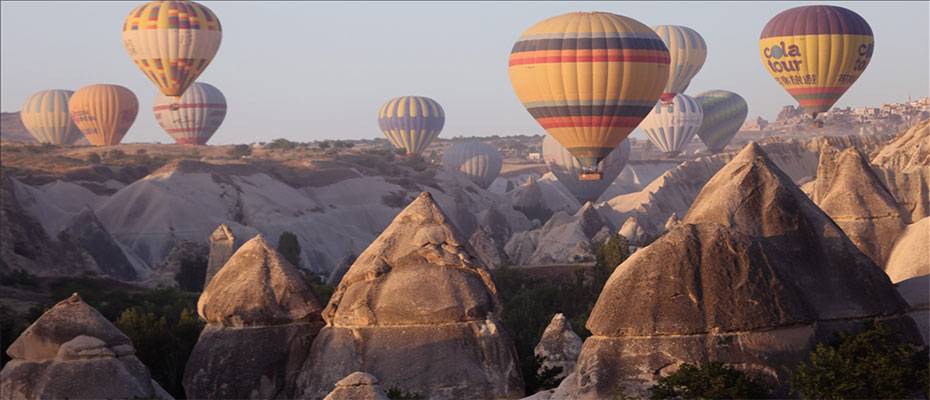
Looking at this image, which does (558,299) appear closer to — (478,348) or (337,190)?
(478,348)

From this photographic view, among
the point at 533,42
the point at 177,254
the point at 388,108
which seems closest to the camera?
the point at 533,42

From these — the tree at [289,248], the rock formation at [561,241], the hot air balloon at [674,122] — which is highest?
the hot air balloon at [674,122]

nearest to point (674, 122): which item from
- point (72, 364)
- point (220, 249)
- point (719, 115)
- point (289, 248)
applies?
point (719, 115)

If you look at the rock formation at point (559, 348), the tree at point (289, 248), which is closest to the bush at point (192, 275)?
the tree at point (289, 248)

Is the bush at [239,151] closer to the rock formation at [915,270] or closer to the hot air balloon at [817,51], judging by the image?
the hot air balloon at [817,51]

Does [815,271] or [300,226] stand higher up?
[815,271]

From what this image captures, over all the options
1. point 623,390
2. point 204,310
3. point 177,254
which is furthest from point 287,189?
point 623,390
